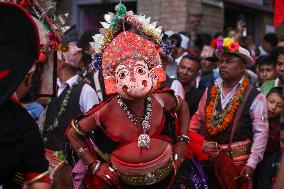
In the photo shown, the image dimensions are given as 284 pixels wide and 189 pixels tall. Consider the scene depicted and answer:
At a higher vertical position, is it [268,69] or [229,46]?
[229,46]

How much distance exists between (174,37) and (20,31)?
4985 mm

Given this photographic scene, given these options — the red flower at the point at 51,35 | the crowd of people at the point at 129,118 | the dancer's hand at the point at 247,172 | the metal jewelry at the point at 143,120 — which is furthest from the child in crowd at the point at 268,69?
the red flower at the point at 51,35

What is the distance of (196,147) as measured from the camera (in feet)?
14.8

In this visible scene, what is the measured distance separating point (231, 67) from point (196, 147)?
3.14 feet

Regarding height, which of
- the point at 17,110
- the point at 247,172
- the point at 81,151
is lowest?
the point at 247,172

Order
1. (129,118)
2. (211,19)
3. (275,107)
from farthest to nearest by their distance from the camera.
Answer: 1. (211,19)
2. (275,107)
3. (129,118)

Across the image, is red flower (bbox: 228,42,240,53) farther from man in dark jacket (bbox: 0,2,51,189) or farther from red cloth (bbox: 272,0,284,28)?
man in dark jacket (bbox: 0,2,51,189)

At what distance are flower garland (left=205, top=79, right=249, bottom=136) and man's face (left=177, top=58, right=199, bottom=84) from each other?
1130 millimetres

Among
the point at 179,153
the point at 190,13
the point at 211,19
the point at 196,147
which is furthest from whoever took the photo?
the point at 211,19

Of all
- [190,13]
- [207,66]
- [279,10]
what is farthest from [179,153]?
[190,13]

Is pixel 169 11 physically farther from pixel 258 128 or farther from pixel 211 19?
pixel 258 128

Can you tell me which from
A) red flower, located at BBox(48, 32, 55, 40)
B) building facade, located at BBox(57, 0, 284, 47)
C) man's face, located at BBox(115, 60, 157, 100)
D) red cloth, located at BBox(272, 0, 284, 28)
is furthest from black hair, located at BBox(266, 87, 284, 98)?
building facade, located at BBox(57, 0, 284, 47)

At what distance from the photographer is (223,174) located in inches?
183

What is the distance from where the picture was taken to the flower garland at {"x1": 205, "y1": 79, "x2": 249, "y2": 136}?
15.9ft
